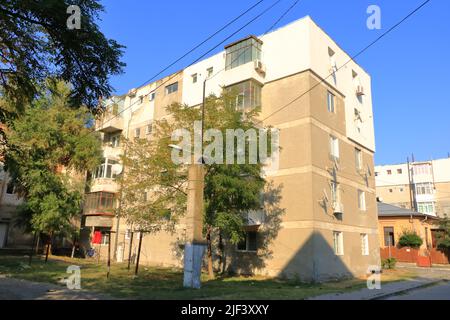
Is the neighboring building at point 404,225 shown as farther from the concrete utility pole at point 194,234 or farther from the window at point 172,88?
the concrete utility pole at point 194,234

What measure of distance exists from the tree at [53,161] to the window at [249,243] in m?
12.4

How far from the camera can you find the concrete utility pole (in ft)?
47.9

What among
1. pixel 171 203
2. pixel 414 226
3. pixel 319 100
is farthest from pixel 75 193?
pixel 414 226

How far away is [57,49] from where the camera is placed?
10.4 meters

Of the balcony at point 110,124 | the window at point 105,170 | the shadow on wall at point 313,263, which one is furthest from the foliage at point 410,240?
the balcony at point 110,124

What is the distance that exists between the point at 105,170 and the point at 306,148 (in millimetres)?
18442

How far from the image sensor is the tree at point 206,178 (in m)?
17.5

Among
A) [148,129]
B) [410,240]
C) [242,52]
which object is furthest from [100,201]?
[410,240]

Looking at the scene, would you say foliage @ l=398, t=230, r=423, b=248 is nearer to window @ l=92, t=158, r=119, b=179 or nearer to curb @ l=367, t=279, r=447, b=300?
curb @ l=367, t=279, r=447, b=300

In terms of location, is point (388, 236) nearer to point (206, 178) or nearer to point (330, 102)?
point (330, 102)

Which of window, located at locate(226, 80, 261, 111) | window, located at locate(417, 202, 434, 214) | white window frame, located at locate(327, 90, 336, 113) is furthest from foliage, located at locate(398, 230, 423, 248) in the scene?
window, located at locate(226, 80, 261, 111)
